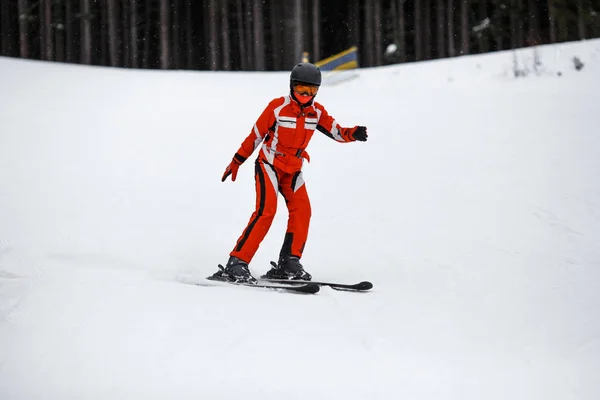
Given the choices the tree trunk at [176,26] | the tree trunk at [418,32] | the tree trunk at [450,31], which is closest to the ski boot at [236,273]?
Answer: the tree trunk at [450,31]

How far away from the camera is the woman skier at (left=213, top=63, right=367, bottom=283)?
4.79 metres

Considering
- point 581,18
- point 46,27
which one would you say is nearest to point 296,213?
point 46,27

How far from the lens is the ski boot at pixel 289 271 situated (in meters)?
4.97

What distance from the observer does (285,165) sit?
4973mm

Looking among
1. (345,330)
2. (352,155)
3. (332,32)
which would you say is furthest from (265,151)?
(332,32)

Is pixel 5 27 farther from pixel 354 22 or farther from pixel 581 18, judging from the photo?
pixel 581 18

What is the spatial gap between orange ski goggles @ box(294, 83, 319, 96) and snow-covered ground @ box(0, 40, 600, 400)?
1.52 m

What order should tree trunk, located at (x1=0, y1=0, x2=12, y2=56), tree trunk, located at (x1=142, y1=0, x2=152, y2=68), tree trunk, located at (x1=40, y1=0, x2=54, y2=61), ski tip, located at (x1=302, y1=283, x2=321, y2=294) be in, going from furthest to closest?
tree trunk, located at (x1=142, y1=0, x2=152, y2=68)
tree trunk, located at (x1=0, y1=0, x2=12, y2=56)
tree trunk, located at (x1=40, y1=0, x2=54, y2=61)
ski tip, located at (x1=302, y1=283, x2=321, y2=294)

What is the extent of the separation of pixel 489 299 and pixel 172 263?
8.79 ft

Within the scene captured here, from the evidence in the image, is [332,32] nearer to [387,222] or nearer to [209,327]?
[387,222]

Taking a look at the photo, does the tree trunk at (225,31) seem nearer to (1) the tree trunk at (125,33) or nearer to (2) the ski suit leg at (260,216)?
(1) the tree trunk at (125,33)

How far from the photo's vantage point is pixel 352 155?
30.3 feet

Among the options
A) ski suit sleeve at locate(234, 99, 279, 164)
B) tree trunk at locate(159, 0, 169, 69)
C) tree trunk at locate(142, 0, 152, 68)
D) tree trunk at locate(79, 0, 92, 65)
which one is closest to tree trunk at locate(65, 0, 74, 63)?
tree trunk at locate(142, 0, 152, 68)

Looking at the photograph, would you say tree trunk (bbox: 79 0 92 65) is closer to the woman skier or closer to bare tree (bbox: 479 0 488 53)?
bare tree (bbox: 479 0 488 53)
